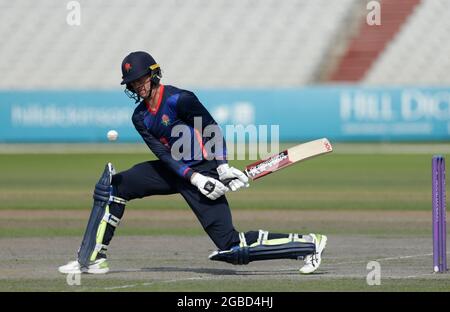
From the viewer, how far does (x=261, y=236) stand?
830 cm

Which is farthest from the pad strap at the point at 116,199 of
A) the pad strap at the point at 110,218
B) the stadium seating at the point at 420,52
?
the stadium seating at the point at 420,52

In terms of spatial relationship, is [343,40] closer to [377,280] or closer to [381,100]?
[381,100]

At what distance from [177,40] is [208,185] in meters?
26.5

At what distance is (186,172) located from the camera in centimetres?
815

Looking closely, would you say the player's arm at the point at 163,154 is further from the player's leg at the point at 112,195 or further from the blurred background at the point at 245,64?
the blurred background at the point at 245,64

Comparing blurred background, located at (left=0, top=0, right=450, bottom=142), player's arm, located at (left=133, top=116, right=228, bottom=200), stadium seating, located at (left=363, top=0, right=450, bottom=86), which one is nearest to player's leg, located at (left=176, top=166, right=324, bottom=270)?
player's arm, located at (left=133, top=116, right=228, bottom=200)

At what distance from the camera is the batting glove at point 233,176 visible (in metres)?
8.05

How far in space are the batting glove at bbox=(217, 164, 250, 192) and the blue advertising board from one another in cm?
2206

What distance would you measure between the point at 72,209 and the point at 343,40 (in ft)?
62.5

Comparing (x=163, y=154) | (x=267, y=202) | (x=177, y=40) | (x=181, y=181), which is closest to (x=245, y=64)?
(x=177, y=40)

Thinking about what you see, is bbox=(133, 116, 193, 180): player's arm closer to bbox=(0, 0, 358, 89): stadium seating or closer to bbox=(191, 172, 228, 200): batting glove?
bbox=(191, 172, 228, 200): batting glove

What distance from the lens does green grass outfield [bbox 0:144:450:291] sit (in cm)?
798

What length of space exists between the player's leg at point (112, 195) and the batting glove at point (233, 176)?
538mm
